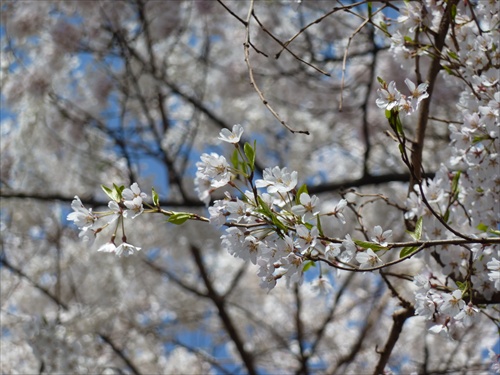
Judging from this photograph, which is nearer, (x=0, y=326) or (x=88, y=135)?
(x=0, y=326)

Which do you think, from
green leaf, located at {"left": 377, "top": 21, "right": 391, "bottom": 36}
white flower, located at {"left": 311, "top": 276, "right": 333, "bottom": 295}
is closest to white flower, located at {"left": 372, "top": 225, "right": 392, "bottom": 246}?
Answer: white flower, located at {"left": 311, "top": 276, "right": 333, "bottom": 295}

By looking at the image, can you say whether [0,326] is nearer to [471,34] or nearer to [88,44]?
[88,44]

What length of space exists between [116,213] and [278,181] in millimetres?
300

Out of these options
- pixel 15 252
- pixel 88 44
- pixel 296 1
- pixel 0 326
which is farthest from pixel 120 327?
pixel 296 1

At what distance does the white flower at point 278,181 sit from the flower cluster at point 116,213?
22 cm

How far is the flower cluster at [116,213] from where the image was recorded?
1333 millimetres

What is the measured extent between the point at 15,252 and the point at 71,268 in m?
0.52

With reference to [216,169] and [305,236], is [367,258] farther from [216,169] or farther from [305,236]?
[216,169]

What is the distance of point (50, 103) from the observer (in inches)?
179

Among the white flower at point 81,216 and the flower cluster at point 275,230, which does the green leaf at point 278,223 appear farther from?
the white flower at point 81,216

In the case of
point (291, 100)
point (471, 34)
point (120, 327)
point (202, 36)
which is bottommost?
point (471, 34)

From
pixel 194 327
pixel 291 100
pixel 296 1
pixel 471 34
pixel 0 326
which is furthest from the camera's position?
pixel 194 327

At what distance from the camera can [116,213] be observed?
1353mm

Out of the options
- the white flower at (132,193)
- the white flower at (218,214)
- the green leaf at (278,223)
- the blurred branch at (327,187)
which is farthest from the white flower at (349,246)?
the blurred branch at (327,187)
